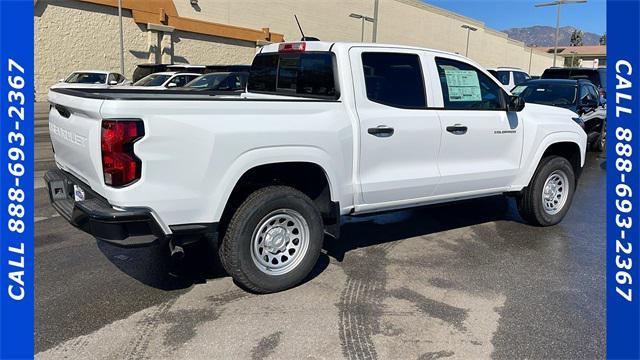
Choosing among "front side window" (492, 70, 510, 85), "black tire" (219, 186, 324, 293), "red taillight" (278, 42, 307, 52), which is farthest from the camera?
"front side window" (492, 70, 510, 85)

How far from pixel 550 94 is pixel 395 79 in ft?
25.7

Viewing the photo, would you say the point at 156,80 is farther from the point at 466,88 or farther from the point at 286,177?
the point at 286,177

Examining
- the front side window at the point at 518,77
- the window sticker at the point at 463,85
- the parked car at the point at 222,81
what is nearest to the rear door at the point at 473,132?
the window sticker at the point at 463,85

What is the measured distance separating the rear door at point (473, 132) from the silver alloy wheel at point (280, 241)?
1620 mm

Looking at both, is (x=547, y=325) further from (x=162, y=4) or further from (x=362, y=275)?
(x=162, y=4)

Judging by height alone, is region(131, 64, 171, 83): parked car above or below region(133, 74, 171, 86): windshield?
above

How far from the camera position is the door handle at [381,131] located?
439 centimetres

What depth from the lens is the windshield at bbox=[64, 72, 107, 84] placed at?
22516 millimetres

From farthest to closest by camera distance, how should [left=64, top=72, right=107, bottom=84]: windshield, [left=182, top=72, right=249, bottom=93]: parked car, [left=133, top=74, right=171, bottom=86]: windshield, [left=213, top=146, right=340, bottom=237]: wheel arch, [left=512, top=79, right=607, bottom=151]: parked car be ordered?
[left=64, top=72, right=107, bottom=84]: windshield → [left=133, top=74, right=171, bottom=86]: windshield → [left=182, top=72, right=249, bottom=93]: parked car → [left=512, top=79, right=607, bottom=151]: parked car → [left=213, top=146, right=340, bottom=237]: wheel arch

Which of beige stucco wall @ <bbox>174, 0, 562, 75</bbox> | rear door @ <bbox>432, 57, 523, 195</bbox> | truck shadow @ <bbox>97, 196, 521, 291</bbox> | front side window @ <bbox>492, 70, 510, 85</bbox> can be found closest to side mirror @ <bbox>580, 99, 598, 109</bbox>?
truck shadow @ <bbox>97, 196, 521, 291</bbox>

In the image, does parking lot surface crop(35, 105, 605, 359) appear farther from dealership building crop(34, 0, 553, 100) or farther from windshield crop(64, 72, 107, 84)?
dealership building crop(34, 0, 553, 100)

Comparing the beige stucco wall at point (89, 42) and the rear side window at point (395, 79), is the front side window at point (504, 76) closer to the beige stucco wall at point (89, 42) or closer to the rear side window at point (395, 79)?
the rear side window at point (395, 79)

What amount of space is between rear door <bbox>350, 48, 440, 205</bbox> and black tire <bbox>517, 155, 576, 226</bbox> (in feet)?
5.25

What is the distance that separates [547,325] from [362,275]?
1.54 meters
